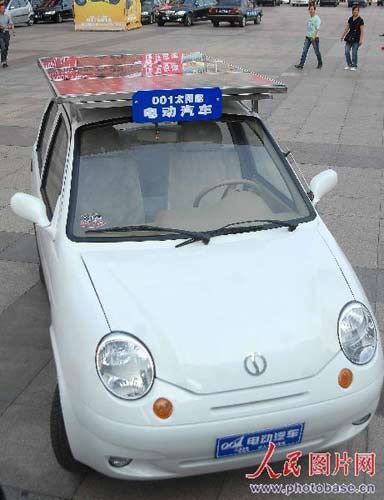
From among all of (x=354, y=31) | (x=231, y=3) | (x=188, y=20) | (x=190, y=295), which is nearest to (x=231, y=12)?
(x=231, y=3)

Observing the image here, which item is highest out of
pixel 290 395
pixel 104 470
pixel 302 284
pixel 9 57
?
pixel 302 284

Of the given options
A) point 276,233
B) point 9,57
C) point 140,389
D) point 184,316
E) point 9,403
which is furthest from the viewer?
point 9,57

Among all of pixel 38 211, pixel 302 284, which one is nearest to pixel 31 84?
pixel 38 211

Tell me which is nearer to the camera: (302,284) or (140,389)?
(140,389)

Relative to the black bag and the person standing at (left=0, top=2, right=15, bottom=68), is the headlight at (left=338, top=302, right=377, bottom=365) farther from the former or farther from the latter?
the person standing at (left=0, top=2, right=15, bottom=68)

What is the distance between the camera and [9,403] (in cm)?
385

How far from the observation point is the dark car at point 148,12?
32.8m

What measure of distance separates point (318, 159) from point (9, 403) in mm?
6290

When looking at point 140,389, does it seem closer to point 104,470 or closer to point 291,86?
point 104,470

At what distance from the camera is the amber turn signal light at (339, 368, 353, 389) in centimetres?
285

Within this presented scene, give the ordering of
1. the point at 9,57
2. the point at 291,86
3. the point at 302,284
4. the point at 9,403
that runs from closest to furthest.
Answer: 1. the point at 302,284
2. the point at 9,403
3. the point at 291,86
4. the point at 9,57

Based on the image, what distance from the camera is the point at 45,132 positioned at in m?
5.09

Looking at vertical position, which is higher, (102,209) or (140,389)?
(102,209)

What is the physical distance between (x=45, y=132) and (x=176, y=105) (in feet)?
5.93
